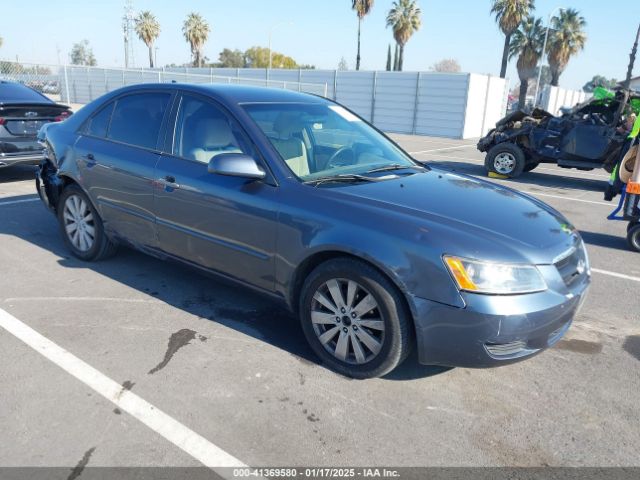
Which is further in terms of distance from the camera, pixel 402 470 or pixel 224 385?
pixel 224 385

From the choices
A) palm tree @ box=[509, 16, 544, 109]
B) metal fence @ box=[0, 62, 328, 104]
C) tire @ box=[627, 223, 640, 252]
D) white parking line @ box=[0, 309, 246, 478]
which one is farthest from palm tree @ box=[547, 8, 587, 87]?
white parking line @ box=[0, 309, 246, 478]

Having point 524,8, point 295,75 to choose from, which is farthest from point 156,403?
point 524,8

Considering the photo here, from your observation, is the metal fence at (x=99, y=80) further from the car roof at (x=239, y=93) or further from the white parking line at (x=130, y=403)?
the white parking line at (x=130, y=403)

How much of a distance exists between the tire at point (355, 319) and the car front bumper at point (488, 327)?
5.1 inches

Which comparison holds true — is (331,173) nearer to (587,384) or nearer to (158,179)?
(158,179)

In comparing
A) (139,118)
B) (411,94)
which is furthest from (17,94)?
(411,94)

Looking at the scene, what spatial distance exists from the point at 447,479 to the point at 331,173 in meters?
1.99

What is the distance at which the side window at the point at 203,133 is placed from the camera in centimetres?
356

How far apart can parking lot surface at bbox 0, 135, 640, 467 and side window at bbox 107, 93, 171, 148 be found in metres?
1.22

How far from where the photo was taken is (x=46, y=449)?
94.8 inches

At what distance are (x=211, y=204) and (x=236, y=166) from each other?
462 millimetres

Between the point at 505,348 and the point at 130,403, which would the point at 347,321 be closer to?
the point at 505,348

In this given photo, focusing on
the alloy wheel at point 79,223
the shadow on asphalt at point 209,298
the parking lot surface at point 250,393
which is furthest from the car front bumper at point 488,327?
the alloy wheel at point 79,223

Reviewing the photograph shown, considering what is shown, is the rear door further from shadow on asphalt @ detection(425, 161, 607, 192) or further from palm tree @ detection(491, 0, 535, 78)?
palm tree @ detection(491, 0, 535, 78)
